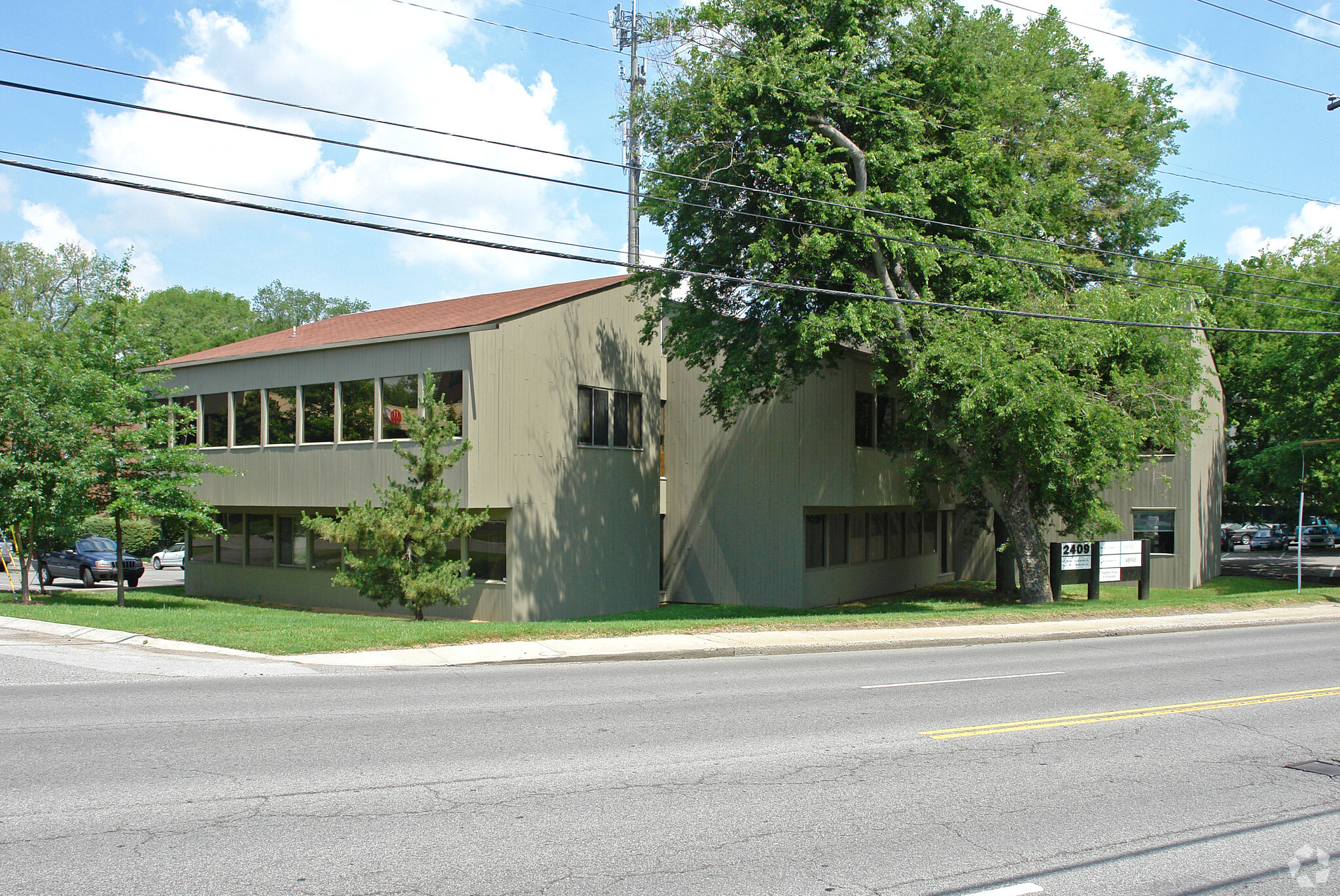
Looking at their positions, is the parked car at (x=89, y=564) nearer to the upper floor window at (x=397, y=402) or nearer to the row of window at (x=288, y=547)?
the row of window at (x=288, y=547)

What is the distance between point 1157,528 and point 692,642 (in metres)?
22.4

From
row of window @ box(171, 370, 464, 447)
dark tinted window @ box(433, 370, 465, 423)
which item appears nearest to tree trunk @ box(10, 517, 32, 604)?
row of window @ box(171, 370, 464, 447)

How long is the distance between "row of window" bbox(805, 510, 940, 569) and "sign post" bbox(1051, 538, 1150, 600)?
6.05 metres

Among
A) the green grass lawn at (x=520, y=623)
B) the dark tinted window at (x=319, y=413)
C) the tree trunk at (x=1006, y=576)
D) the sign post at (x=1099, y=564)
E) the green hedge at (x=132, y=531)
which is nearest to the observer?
the green grass lawn at (x=520, y=623)

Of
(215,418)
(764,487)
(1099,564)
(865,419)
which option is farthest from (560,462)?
(1099,564)

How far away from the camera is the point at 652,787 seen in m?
6.94

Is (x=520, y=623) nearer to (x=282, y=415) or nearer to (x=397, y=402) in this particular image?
(x=397, y=402)

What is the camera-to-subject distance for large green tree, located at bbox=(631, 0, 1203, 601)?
20438mm

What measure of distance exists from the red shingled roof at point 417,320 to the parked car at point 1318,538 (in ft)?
160

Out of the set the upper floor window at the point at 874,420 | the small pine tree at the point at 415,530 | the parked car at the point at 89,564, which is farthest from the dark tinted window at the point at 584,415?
the parked car at the point at 89,564

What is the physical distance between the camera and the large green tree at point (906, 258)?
67.1 ft

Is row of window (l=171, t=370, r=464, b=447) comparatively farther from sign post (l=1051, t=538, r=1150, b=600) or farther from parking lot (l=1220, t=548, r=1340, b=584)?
parking lot (l=1220, t=548, r=1340, b=584)


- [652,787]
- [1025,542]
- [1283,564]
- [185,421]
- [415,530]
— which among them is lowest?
[1283,564]

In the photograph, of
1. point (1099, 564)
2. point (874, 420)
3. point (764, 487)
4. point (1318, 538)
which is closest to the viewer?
point (1099, 564)
